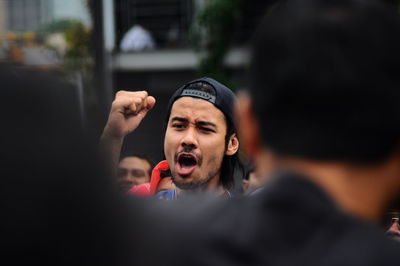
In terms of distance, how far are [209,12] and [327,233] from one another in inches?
408

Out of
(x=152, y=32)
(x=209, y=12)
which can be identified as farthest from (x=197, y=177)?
(x=152, y=32)

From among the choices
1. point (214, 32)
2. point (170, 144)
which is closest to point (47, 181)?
point (170, 144)

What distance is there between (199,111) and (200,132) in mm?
92

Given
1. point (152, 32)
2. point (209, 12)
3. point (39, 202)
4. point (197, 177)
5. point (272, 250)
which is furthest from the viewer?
point (152, 32)

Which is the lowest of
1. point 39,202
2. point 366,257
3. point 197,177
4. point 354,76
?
point 197,177

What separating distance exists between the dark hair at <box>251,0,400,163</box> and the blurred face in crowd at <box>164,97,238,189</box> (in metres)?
2.11

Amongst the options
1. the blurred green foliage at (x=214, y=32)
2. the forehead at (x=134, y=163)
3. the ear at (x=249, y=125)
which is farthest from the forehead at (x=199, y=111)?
the blurred green foliage at (x=214, y=32)

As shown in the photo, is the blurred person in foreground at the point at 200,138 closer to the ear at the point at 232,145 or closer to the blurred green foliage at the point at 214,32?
the ear at the point at 232,145

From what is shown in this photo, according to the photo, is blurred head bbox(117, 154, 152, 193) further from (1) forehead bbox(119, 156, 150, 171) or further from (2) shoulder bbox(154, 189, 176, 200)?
(2) shoulder bbox(154, 189, 176, 200)

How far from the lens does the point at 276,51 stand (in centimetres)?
116

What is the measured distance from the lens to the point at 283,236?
1090 millimetres

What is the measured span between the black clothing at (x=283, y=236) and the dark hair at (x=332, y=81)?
0.26ft

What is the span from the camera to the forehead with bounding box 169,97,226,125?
10.9 feet

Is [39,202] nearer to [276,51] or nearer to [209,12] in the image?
[276,51]
